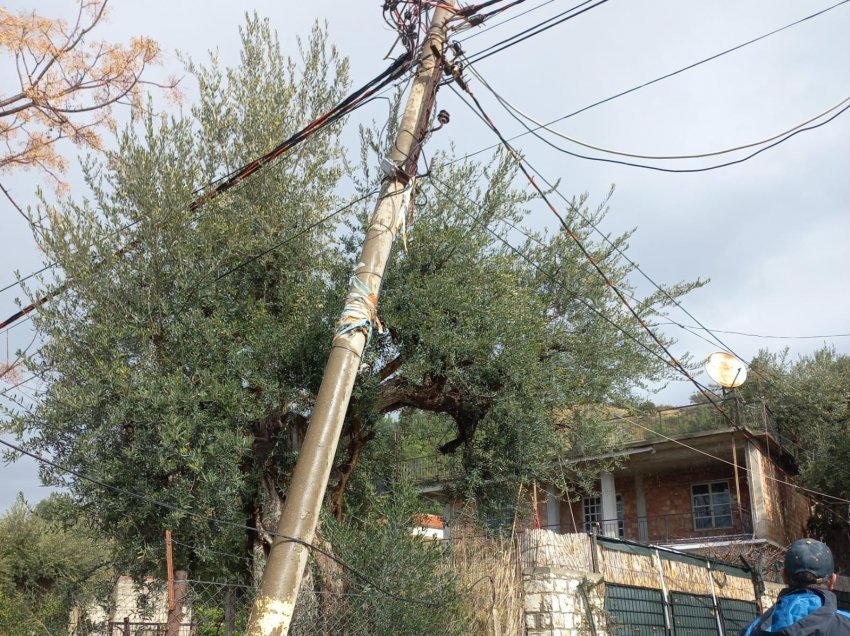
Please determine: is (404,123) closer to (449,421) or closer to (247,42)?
(247,42)

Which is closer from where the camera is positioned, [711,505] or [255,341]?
[255,341]

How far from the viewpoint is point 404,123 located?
22.2 feet

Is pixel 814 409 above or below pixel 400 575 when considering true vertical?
above

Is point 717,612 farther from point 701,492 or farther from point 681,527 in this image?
point 701,492

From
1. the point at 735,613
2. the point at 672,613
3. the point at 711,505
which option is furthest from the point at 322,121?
the point at 711,505

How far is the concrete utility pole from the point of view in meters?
4.78

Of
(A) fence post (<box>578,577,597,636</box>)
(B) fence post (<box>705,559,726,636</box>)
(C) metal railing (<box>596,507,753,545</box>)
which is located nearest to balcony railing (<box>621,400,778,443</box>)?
(C) metal railing (<box>596,507,753,545</box>)

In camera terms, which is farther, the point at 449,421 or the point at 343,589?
the point at 449,421

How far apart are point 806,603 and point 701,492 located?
2116 centimetres

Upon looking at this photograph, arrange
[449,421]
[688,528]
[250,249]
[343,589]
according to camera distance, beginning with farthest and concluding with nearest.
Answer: [688,528]
[449,421]
[250,249]
[343,589]

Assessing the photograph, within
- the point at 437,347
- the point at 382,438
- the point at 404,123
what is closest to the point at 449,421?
the point at 382,438

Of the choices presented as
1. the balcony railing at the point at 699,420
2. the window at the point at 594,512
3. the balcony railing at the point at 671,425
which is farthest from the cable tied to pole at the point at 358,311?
the window at the point at 594,512

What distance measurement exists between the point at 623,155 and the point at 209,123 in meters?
5.57

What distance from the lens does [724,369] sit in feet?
42.9
